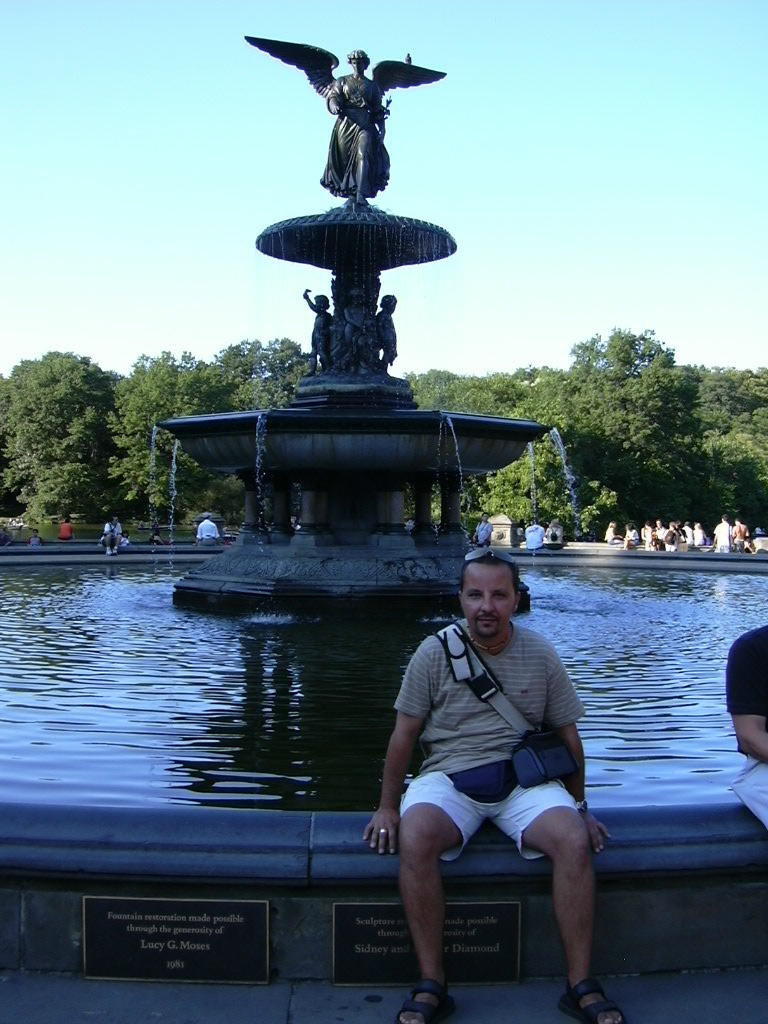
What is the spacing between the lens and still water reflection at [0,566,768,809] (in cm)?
580

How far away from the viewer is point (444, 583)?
46.3 ft

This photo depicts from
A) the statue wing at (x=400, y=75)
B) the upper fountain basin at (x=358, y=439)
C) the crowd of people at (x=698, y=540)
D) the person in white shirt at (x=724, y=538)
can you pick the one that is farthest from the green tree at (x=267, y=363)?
the upper fountain basin at (x=358, y=439)

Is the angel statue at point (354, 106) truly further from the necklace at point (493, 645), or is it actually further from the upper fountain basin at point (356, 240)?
the necklace at point (493, 645)

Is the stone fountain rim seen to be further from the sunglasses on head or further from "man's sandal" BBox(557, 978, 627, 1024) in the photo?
"man's sandal" BBox(557, 978, 627, 1024)

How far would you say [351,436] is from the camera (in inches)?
569

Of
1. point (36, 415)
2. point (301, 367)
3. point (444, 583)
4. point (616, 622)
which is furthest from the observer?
point (301, 367)

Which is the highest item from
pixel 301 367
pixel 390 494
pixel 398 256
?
pixel 301 367

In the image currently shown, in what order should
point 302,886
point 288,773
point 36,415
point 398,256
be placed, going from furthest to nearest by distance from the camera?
point 36,415, point 398,256, point 288,773, point 302,886

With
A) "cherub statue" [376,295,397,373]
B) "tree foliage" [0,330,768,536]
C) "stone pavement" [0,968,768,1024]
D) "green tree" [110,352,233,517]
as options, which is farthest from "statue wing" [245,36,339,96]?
"green tree" [110,352,233,517]

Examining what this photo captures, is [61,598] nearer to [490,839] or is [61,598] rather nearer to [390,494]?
[390,494]

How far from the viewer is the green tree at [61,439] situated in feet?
206

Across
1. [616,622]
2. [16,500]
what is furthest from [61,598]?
[16,500]

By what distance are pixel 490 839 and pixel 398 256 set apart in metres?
15.2

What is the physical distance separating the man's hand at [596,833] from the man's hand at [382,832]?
0.60 metres
